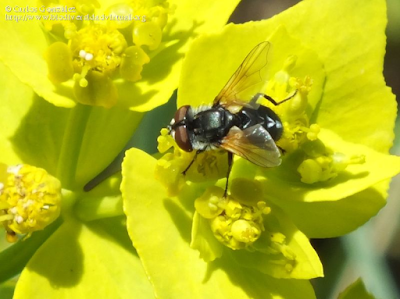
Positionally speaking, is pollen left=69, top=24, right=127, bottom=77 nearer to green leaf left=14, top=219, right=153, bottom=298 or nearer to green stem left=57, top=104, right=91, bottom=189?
green stem left=57, top=104, right=91, bottom=189

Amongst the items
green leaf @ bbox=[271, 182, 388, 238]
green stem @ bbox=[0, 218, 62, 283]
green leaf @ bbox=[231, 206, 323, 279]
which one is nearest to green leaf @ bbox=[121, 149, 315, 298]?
green leaf @ bbox=[231, 206, 323, 279]

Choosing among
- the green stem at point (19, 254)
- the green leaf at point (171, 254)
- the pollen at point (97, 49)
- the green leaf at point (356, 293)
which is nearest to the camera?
the green leaf at point (171, 254)

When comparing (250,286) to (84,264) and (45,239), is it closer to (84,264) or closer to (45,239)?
(84,264)

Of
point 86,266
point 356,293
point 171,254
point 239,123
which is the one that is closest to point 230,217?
point 171,254

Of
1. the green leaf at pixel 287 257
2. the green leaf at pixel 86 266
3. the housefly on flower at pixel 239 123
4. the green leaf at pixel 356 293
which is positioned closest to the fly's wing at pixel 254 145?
the housefly on flower at pixel 239 123

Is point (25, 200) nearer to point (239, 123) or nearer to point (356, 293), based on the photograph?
point (239, 123)

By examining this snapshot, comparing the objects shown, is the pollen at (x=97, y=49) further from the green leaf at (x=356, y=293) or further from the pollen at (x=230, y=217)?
the green leaf at (x=356, y=293)

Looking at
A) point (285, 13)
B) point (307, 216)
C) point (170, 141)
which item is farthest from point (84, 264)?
point (285, 13)
